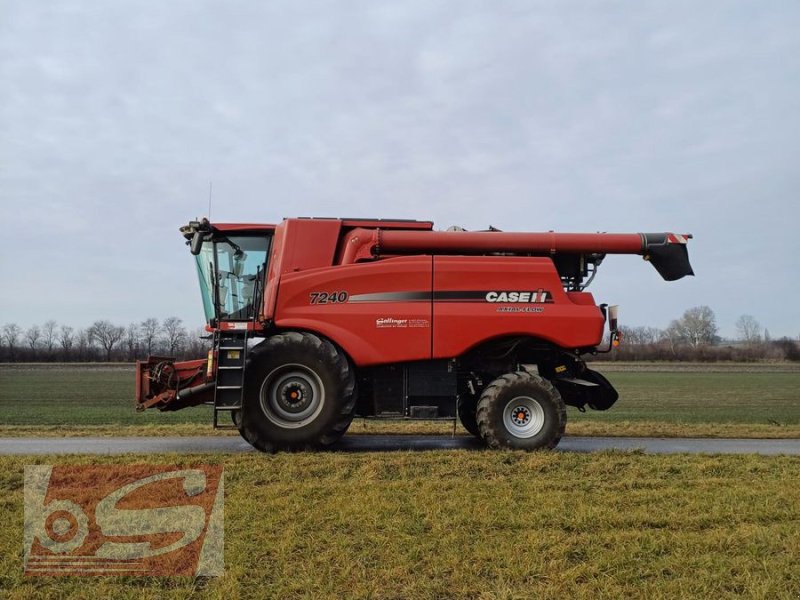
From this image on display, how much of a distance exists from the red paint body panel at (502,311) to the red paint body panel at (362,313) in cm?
33

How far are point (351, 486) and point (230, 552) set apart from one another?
6.80 feet

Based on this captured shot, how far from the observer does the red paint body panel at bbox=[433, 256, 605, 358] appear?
30.4ft

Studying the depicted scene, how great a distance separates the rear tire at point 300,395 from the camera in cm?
897

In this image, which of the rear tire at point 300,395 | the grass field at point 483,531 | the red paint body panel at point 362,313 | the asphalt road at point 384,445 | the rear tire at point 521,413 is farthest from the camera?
the asphalt road at point 384,445

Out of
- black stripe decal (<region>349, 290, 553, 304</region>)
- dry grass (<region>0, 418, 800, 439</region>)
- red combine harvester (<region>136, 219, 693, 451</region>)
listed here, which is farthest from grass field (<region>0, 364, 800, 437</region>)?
black stripe decal (<region>349, 290, 553, 304</region>)

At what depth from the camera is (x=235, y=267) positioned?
388 inches

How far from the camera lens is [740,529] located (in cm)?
519

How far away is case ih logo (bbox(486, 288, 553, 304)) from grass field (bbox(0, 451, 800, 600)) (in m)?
2.46

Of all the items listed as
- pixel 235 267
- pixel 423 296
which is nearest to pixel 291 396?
pixel 235 267

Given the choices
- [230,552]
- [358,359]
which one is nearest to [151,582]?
[230,552]

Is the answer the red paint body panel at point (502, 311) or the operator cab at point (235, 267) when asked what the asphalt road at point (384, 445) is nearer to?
the red paint body panel at point (502, 311)

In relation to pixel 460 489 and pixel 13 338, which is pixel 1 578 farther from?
pixel 13 338
